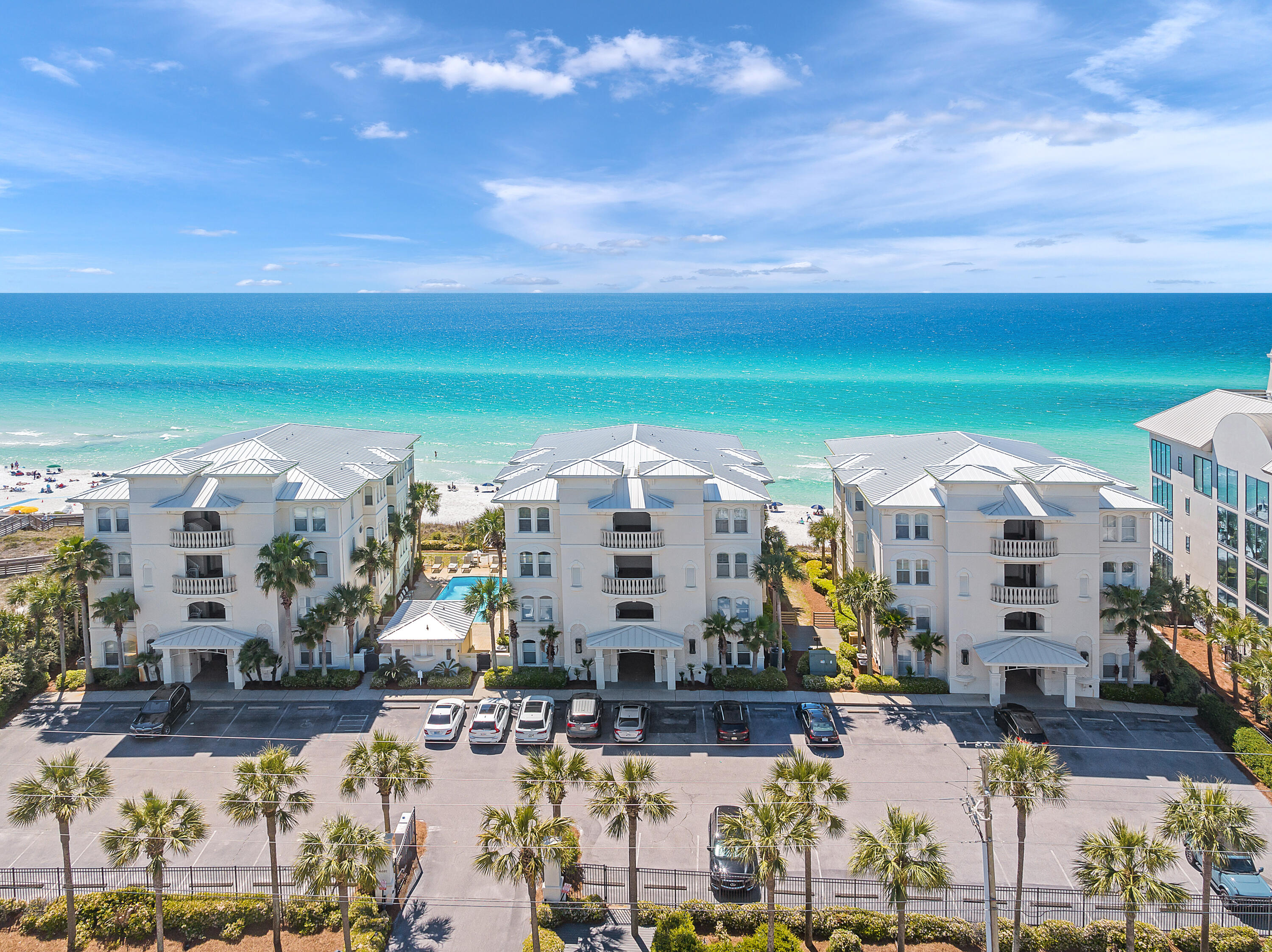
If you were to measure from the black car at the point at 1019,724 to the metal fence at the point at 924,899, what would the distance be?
29.2 ft

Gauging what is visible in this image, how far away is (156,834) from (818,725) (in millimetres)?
23626

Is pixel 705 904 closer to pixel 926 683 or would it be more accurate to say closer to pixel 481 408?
pixel 926 683

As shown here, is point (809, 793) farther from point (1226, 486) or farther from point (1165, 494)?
point (1165, 494)

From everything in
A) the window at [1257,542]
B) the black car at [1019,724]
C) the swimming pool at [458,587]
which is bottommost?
the black car at [1019,724]

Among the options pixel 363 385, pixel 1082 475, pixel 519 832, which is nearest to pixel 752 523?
pixel 1082 475

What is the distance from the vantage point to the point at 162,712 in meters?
34.9

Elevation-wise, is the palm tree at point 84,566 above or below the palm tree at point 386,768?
above

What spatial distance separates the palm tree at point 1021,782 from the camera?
22281 mm

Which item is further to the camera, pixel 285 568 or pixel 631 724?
pixel 285 568

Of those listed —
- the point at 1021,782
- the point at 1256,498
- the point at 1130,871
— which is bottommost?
the point at 1130,871

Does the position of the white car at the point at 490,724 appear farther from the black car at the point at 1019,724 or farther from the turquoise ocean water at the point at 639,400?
the turquoise ocean water at the point at 639,400

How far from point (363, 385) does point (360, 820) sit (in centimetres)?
14650

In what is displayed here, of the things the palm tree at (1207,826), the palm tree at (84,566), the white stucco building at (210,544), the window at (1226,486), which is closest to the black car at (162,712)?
the white stucco building at (210,544)

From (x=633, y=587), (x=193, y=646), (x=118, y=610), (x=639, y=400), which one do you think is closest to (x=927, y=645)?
(x=633, y=587)
